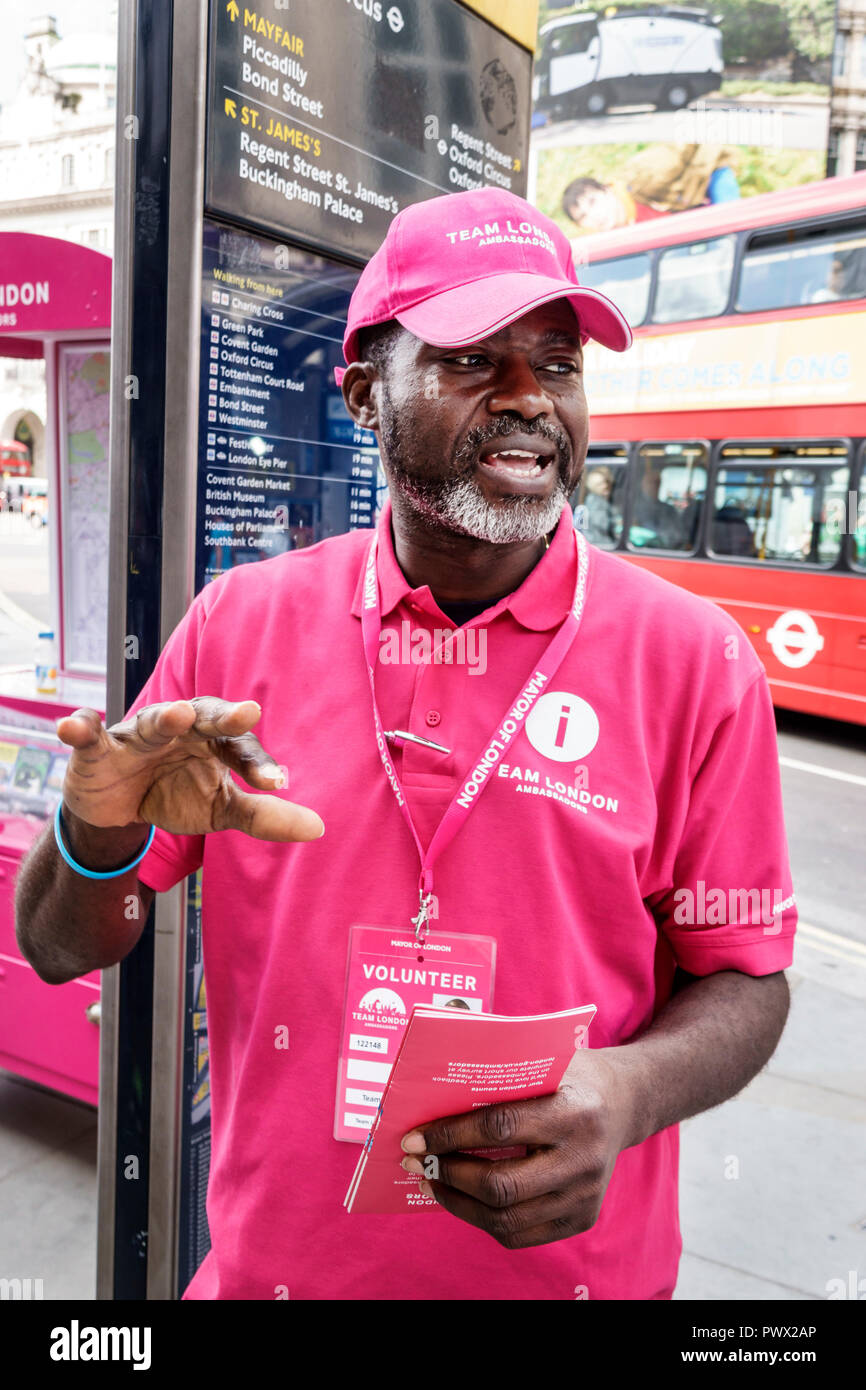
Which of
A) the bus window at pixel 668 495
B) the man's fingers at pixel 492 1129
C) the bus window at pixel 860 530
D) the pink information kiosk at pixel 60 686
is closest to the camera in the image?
the man's fingers at pixel 492 1129

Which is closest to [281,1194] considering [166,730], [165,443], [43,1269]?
[166,730]

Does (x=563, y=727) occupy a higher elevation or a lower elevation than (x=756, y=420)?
lower

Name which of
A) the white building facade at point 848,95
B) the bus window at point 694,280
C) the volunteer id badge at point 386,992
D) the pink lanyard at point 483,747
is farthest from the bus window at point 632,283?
the white building facade at point 848,95

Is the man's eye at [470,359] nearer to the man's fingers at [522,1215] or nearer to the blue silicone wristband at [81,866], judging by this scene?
the blue silicone wristband at [81,866]

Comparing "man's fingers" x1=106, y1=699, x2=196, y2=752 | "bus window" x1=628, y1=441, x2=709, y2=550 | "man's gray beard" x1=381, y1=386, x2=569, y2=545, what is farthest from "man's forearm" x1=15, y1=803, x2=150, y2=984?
"bus window" x1=628, y1=441, x2=709, y2=550

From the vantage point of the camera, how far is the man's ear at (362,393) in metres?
1.66

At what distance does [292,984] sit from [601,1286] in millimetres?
546

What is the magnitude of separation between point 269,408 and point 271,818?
140cm

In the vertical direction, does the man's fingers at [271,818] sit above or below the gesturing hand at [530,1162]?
above

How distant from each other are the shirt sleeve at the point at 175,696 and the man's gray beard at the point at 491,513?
378 mm

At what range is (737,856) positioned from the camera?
1.34 metres

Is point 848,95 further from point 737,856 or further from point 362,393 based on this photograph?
point 737,856

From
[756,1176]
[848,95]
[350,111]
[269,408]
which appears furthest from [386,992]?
[848,95]
